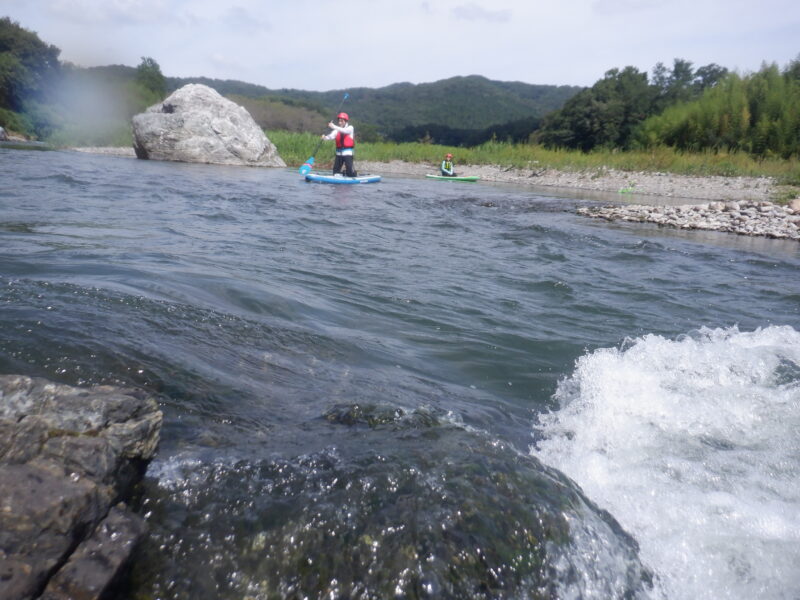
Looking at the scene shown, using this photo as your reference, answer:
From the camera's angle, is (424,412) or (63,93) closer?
(424,412)

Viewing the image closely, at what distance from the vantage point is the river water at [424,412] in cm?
142

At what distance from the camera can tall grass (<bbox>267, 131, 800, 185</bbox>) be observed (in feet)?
54.6

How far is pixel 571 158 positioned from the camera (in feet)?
69.7

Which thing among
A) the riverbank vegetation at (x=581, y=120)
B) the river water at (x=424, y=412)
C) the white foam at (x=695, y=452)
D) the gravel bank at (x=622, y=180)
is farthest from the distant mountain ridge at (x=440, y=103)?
the white foam at (x=695, y=452)

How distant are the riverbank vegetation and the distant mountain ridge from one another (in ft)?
161

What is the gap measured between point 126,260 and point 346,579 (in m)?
3.22

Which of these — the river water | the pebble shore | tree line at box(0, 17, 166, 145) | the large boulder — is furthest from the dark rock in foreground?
tree line at box(0, 17, 166, 145)

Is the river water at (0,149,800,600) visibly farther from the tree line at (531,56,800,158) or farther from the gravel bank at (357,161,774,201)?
the tree line at (531,56,800,158)

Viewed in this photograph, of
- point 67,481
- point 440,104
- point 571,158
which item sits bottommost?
point 67,481

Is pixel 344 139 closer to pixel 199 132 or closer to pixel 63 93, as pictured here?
pixel 199 132

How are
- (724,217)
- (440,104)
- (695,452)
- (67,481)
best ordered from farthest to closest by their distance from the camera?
1. (440,104)
2. (724,217)
3. (695,452)
4. (67,481)

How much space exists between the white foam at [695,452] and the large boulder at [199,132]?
1714 centimetres

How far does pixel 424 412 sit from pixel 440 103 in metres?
104

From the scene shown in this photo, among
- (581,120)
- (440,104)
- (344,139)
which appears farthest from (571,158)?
(440,104)
